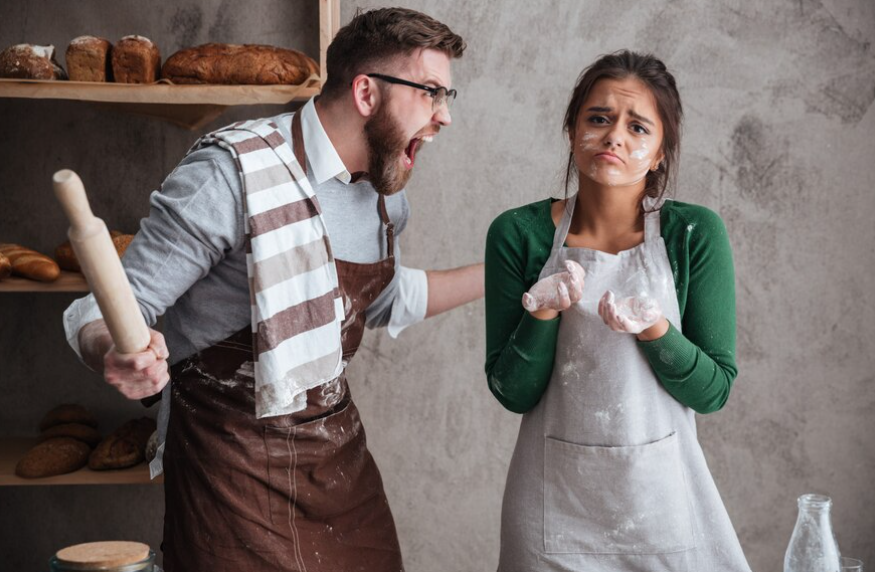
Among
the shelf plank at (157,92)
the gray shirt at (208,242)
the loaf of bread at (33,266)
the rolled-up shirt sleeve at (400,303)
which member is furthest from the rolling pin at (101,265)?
the loaf of bread at (33,266)

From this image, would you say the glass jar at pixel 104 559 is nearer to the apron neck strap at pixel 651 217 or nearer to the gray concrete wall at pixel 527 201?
the apron neck strap at pixel 651 217

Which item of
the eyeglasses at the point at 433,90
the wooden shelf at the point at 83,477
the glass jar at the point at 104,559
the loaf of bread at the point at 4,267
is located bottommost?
the wooden shelf at the point at 83,477

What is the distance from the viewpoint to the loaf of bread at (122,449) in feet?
7.54

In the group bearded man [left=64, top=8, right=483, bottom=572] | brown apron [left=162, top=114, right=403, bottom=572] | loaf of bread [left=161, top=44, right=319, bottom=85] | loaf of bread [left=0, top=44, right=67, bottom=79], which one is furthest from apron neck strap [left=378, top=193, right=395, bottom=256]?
loaf of bread [left=0, top=44, right=67, bottom=79]

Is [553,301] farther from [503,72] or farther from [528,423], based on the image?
[503,72]

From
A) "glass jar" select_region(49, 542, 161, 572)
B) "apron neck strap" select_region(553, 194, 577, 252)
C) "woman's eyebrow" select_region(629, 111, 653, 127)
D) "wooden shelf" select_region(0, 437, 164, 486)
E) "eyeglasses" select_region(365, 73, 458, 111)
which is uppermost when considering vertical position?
"eyeglasses" select_region(365, 73, 458, 111)

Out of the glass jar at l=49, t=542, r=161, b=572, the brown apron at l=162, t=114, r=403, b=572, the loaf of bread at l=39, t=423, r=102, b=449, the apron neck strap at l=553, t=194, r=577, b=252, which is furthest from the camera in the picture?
the loaf of bread at l=39, t=423, r=102, b=449

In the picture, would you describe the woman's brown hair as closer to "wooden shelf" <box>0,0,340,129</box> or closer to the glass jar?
"wooden shelf" <box>0,0,340,129</box>

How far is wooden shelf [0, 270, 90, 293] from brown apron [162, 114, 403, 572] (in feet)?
1.98

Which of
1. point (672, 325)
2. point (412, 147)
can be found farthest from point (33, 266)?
point (672, 325)

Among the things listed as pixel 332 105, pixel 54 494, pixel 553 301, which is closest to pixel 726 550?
pixel 553 301

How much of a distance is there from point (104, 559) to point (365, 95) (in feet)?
3.51

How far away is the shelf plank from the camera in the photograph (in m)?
2.11

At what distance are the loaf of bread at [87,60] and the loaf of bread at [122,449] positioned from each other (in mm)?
933
